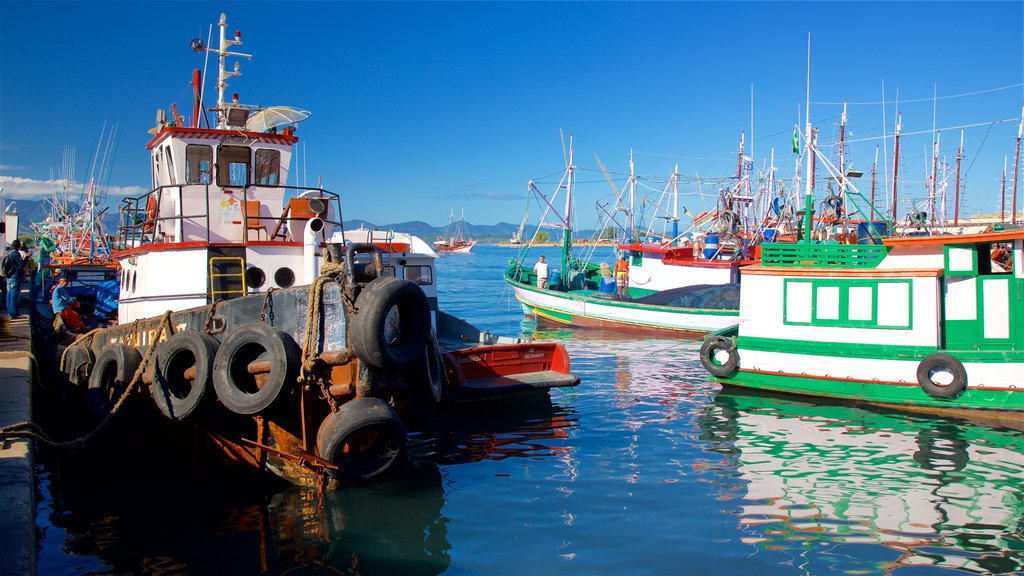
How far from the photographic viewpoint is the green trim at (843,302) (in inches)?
500

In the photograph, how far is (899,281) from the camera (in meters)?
12.7

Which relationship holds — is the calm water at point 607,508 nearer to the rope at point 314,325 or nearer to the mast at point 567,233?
the rope at point 314,325

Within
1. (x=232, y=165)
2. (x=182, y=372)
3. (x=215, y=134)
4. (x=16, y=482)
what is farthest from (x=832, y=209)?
(x=16, y=482)

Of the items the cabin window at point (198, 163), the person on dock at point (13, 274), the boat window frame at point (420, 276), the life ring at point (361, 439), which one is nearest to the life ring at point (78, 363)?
the cabin window at point (198, 163)

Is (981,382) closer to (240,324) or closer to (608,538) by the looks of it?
(608,538)

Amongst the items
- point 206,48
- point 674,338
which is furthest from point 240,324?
point 674,338

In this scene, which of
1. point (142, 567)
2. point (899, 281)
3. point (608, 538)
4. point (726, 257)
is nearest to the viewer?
point (142, 567)

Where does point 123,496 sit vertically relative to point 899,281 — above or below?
below

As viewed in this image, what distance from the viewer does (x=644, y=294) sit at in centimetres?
2962

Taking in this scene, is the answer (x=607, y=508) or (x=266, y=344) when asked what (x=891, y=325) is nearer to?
(x=607, y=508)

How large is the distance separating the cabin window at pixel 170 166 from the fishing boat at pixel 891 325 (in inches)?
421

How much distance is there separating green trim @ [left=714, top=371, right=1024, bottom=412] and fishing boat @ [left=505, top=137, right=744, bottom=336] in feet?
30.9

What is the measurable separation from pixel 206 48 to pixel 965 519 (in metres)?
14.6

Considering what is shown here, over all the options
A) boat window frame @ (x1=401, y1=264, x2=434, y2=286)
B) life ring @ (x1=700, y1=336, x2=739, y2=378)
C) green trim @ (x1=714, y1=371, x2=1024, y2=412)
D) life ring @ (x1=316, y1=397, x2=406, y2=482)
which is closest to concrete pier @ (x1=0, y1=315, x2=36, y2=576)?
life ring @ (x1=316, y1=397, x2=406, y2=482)
